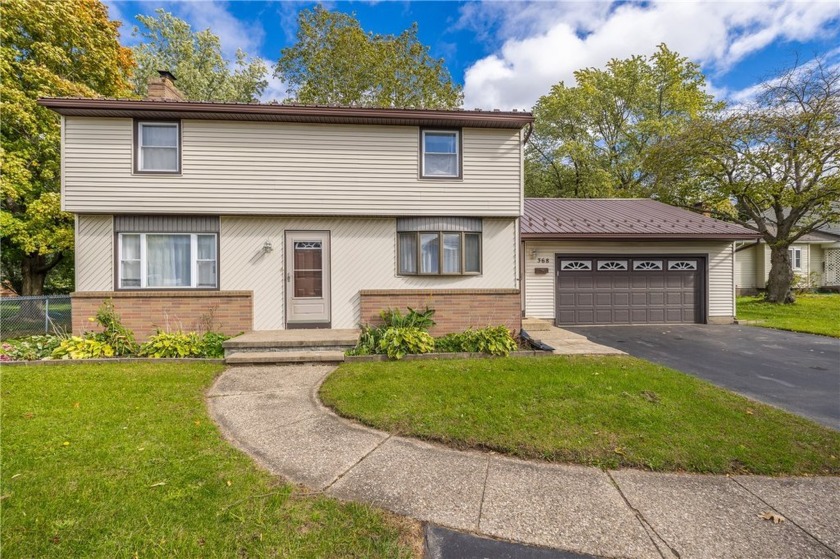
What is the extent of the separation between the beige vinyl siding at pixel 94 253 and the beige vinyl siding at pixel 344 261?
2218mm

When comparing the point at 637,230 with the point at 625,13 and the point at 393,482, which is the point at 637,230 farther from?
the point at 393,482

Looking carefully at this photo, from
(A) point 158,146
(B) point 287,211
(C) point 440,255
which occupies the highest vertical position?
(A) point 158,146

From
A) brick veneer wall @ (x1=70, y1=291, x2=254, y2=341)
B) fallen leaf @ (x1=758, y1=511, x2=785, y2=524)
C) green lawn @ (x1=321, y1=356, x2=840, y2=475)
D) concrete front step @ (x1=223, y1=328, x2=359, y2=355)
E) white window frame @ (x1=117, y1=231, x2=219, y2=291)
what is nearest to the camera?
fallen leaf @ (x1=758, y1=511, x2=785, y2=524)

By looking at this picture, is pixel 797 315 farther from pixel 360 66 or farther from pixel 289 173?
pixel 360 66

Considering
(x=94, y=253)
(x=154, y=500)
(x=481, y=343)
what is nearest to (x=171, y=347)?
(x=94, y=253)

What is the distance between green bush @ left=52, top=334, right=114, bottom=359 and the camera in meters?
6.49

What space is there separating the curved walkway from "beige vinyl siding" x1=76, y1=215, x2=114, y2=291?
6.17 m

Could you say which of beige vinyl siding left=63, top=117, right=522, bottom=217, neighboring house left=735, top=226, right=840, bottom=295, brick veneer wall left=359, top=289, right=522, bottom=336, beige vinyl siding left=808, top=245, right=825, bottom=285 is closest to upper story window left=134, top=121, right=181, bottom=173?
beige vinyl siding left=63, top=117, right=522, bottom=217

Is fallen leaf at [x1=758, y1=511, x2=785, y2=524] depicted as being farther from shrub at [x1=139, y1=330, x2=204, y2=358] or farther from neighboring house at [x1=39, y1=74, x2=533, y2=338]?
shrub at [x1=139, y1=330, x2=204, y2=358]

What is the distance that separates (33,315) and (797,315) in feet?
72.0

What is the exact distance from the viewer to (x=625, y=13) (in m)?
10.4

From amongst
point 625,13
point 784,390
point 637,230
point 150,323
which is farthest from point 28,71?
point 784,390

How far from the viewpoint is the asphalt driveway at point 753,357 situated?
5.15m

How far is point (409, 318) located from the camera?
8.06m
